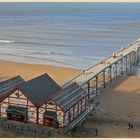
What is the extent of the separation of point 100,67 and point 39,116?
15033mm

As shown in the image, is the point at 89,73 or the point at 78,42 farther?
the point at 78,42

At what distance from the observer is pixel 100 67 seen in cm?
4406

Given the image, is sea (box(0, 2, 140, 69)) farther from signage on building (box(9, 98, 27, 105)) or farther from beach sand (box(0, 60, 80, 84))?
signage on building (box(9, 98, 27, 105))

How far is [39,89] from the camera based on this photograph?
32375 mm

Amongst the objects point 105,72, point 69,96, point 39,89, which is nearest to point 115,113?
point 69,96

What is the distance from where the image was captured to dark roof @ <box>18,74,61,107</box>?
3081cm

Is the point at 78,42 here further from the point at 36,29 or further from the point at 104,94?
the point at 104,94

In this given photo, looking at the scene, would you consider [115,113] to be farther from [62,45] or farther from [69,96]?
[62,45]

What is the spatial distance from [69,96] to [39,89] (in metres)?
2.62

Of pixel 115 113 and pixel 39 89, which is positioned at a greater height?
pixel 39 89

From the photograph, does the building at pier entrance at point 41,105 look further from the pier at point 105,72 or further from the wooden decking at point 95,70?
the wooden decking at point 95,70

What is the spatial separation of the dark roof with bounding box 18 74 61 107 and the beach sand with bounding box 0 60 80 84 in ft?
40.8

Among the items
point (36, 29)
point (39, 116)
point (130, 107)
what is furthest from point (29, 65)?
point (36, 29)

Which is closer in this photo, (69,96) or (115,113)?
(69,96)
